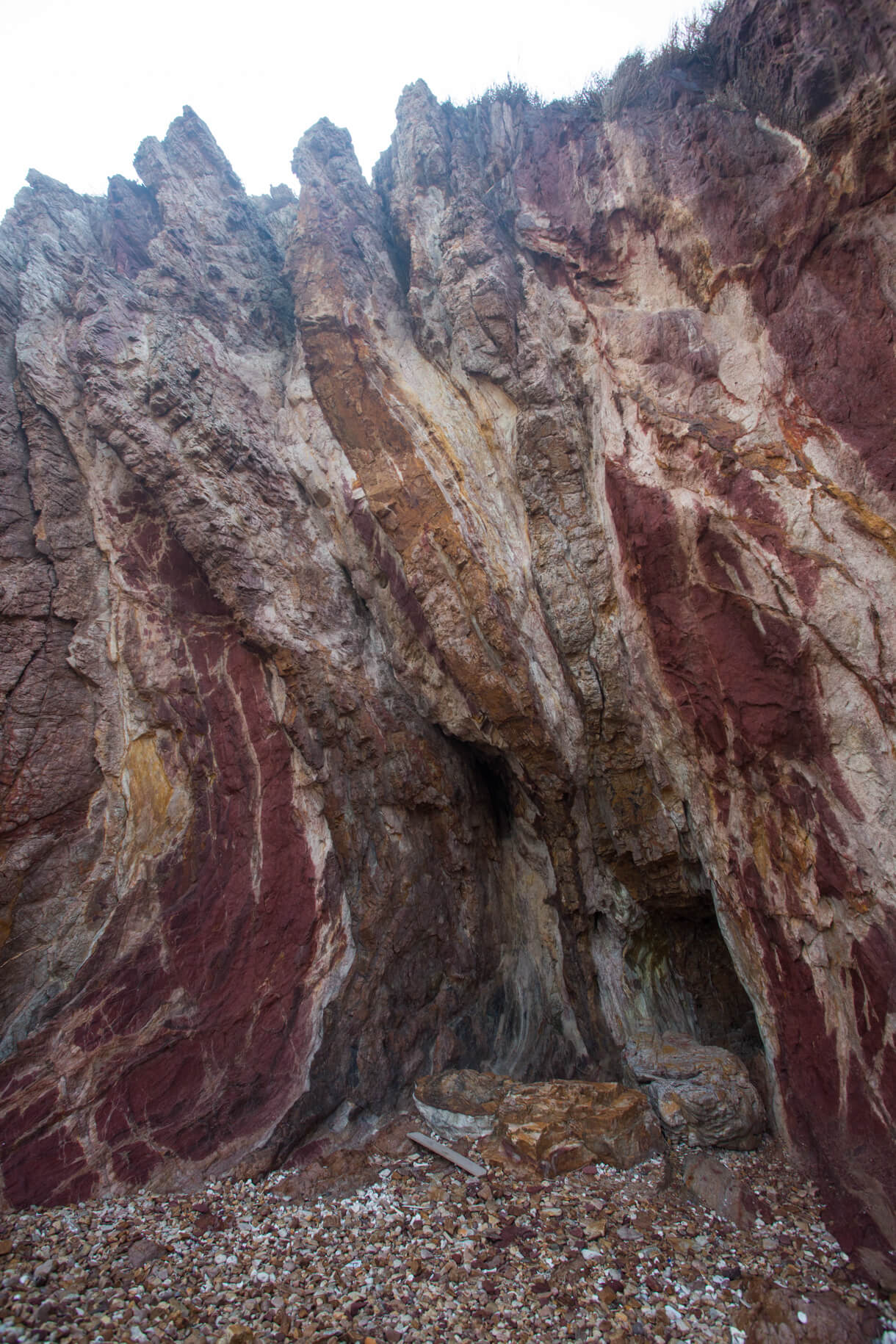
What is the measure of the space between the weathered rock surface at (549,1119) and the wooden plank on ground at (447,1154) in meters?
0.17

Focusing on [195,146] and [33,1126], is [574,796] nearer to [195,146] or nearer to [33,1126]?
[33,1126]

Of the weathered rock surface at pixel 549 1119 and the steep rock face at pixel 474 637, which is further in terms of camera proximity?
the weathered rock surface at pixel 549 1119

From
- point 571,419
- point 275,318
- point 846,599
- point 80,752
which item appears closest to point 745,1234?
point 846,599

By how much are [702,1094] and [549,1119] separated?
1.56m

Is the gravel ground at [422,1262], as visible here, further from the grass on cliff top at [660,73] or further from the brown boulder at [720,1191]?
the grass on cliff top at [660,73]

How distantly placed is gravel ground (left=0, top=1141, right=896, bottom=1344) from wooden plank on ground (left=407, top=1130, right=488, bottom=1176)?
0.19 metres

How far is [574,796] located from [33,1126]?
6110 mm

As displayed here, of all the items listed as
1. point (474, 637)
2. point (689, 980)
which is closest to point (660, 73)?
point (474, 637)

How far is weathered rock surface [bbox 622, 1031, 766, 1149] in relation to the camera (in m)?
5.73

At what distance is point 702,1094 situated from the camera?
593 cm

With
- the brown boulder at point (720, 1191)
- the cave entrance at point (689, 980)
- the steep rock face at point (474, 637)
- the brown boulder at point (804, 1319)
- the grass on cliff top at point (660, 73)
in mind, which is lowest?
the brown boulder at point (804, 1319)

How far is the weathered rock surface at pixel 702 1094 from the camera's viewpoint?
573cm

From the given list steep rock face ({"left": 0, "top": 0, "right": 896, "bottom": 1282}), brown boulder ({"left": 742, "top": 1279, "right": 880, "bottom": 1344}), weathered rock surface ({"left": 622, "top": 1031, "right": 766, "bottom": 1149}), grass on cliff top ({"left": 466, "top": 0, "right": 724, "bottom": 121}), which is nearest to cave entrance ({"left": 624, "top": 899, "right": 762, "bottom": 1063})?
steep rock face ({"left": 0, "top": 0, "right": 896, "bottom": 1282})

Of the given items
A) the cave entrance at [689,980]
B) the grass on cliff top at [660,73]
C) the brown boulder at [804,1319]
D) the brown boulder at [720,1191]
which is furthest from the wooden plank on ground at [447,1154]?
the grass on cliff top at [660,73]
